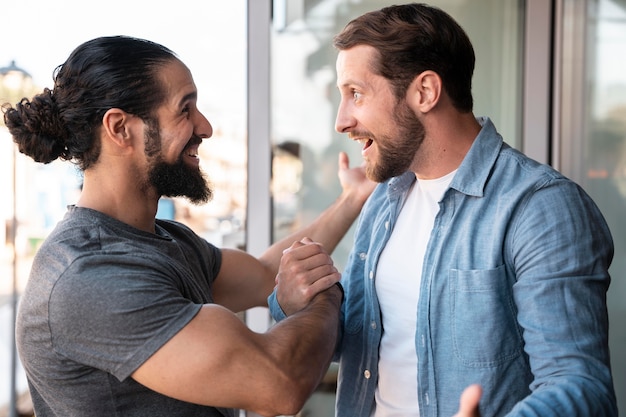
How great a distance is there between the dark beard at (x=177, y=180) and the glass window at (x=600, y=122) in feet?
5.63

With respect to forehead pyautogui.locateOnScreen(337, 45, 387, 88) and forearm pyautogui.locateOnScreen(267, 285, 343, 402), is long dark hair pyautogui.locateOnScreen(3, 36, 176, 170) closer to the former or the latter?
forehead pyautogui.locateOnScreen(337, 45, 387, 88)

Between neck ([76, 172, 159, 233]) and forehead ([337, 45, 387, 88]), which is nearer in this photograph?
neck ([76, 172, 159, 233])

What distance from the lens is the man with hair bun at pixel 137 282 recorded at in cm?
139

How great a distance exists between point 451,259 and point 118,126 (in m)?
0.81

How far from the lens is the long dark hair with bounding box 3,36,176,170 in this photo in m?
1.63

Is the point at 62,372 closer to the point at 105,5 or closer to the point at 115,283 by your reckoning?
the point at 115,283

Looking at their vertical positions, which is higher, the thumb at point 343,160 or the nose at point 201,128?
the nose at point 201,128

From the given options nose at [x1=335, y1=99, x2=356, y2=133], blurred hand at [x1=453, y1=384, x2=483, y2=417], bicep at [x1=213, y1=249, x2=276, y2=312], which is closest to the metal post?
bicep at [x1=213, y1=249, x2=276, y2=312]

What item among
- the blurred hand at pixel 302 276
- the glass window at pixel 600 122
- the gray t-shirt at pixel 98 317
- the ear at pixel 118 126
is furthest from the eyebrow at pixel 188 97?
the glass window at pixel 600 122

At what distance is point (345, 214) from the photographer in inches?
91.3

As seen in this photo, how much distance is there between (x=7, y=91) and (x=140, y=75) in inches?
80.3

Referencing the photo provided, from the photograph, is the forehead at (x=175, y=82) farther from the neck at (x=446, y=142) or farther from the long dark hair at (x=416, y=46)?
the neck at (x=446, y=142)

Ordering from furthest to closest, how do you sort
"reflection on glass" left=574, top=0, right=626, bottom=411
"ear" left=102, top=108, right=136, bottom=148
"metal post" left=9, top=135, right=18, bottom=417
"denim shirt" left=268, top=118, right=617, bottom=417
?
"metal post" left=9, top=135, right=18, bottom=417 → "reflection on glass" left=574, top=0, right=626, bottom=411 → "ear" left=102, top=108, right=136, bottom=148 → "denim shirt" left=268, top=118, right=617, bottom=417

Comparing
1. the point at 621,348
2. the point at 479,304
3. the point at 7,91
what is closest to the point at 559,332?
the point at 479,304
